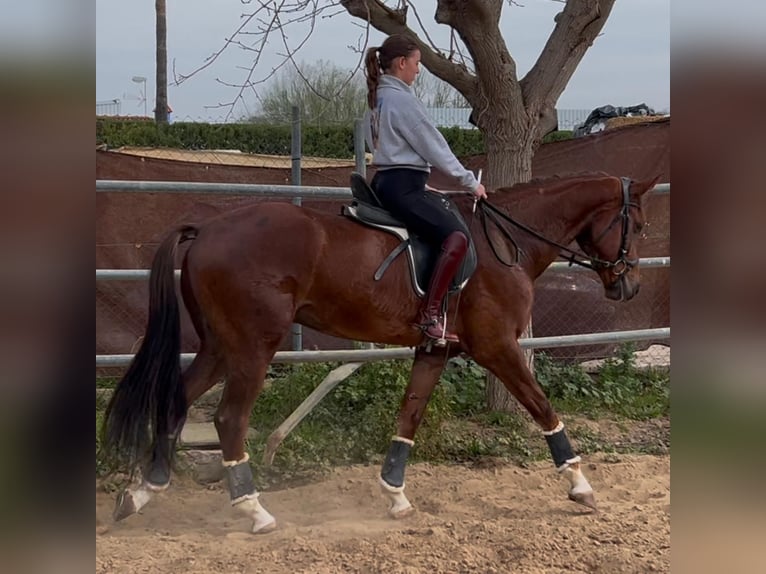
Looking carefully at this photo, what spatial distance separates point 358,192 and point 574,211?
1440 millimetres

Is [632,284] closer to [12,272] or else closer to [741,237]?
[741,237]

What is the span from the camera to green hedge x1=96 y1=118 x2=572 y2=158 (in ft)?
39.9

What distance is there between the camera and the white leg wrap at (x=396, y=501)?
14.8ft

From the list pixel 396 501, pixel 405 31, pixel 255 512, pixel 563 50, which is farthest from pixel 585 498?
pixel 405 31

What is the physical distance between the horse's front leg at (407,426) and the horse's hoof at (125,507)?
1417 mm

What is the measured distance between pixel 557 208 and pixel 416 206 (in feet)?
3.61

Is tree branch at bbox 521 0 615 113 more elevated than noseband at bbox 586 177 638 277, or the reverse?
tree branch at bbox 521 0 615 113

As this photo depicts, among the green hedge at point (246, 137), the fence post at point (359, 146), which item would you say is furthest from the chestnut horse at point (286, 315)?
the green hedge at point (246, 137)

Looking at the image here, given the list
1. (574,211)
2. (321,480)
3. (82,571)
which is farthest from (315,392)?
(82,571)

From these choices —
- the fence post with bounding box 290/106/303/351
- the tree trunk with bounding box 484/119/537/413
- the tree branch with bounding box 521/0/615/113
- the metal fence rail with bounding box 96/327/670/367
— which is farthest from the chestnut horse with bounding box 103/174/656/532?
the tree branch with bounding box 521/0/615/113

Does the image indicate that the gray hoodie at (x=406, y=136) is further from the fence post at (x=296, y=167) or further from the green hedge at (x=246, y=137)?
the green hedge at (x=246, y=137)

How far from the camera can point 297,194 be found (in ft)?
17.7

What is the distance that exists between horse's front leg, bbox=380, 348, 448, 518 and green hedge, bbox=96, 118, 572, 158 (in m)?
7.27

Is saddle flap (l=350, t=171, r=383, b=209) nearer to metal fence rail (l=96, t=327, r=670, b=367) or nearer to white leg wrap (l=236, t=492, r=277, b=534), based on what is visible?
metal fence rail (l=96, t=327, r=670, b=367)
